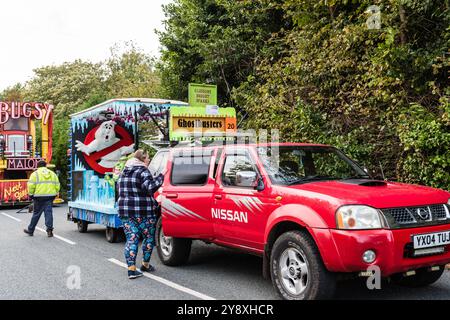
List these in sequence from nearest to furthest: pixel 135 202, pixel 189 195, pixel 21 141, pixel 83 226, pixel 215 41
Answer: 1. pixel 135 202
2. pixel 189 195
3. pixel 83 226
4. pixel 215 41
5. pixel 21 141

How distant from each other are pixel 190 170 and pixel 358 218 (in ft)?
9.78

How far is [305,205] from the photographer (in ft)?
17.2

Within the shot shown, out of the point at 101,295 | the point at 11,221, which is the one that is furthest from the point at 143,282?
the point at 11,221

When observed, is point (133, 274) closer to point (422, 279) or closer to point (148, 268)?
point (148, 268)

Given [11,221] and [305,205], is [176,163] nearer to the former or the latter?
[305,205]

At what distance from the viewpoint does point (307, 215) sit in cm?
515

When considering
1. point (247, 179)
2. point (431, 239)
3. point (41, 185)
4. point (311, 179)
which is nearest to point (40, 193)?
point (41, 185)

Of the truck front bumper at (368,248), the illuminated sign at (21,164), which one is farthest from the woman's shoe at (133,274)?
the illuminated sign at (21,164)

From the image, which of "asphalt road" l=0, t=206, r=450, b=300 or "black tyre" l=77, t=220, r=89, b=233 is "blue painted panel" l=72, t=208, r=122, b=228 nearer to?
"black tyre" l=77, t=220, r=89, b=233

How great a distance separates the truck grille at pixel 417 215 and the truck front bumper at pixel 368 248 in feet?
0.32

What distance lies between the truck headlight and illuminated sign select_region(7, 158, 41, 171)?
58.3ft

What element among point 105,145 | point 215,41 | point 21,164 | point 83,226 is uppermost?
point 215,41

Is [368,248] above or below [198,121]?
below

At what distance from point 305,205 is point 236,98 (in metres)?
10.9
